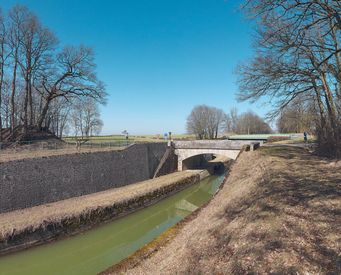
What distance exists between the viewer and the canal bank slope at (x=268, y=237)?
13.1 feet

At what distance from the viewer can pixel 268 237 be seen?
485 cm

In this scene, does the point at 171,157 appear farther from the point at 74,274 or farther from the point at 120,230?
the point at 74,274

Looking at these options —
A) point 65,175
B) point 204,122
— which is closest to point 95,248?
point 65,175

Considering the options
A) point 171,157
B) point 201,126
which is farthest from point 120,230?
point 201,126

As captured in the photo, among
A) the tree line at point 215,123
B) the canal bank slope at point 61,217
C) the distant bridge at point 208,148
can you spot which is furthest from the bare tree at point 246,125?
the canal bank slope at point 61,217

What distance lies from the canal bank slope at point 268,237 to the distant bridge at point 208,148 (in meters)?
13.6

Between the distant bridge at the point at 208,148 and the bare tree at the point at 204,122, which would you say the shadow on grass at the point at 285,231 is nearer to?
the distant bridge at the point at 208,148

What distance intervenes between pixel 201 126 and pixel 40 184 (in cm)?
4929

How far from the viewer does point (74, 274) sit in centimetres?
877

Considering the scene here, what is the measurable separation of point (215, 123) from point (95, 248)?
56.7 metres

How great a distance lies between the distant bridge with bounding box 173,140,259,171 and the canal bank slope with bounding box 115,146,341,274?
13.6 metres

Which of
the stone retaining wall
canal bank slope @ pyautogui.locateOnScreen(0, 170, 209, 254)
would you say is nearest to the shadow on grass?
canal bank slope @ pyautogui.locateOnScreen(0, 170, 209, 254)

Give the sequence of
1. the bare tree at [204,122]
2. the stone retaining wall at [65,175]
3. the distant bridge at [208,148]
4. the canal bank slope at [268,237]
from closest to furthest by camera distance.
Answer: the canal bank slope at [268,237], the stone retaining wall at [65,175], the distant bridge at [208,148], the bare tree at [204,122]

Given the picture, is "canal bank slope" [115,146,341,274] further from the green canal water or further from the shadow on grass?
the green canal water
